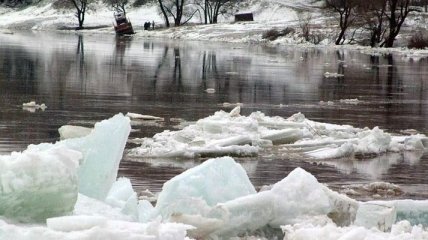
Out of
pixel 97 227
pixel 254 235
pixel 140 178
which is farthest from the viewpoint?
pixel 140 178

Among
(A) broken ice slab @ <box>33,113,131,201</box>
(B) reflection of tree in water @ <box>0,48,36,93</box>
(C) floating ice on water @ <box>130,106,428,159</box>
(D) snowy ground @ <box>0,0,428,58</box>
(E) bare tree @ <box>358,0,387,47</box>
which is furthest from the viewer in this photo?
(D) snowy ground @ <box>0,0,428,58</box>

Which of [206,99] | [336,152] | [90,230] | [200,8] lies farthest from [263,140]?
[200,8]

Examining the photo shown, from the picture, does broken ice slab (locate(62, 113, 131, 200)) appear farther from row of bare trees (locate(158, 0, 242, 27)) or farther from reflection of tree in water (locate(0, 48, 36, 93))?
row of bare trees (locate(158, 0, 242, 27))

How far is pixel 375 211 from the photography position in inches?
257

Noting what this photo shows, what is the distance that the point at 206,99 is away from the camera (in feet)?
60.7

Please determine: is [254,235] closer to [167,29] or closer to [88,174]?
[88,174]

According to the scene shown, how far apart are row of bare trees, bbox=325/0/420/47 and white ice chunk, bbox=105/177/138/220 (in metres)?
51.1

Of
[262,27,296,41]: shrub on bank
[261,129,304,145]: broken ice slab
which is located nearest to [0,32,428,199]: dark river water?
[261,129,304,145]: broken ice slab

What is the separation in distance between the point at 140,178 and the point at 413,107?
1057 cm

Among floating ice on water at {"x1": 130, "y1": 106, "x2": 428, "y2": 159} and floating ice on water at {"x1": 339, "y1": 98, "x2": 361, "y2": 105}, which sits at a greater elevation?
floating ice on water at {"x1": 130, "y1": 106, "x2": 428, "y2": 159}

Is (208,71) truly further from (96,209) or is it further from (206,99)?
(96,209)

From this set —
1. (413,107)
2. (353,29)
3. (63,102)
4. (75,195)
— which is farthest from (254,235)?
(353,29)

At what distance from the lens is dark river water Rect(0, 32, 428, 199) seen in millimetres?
10438

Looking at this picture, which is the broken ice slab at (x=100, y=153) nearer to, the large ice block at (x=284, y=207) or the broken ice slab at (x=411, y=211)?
the large ice block at (x=284, y=207)
